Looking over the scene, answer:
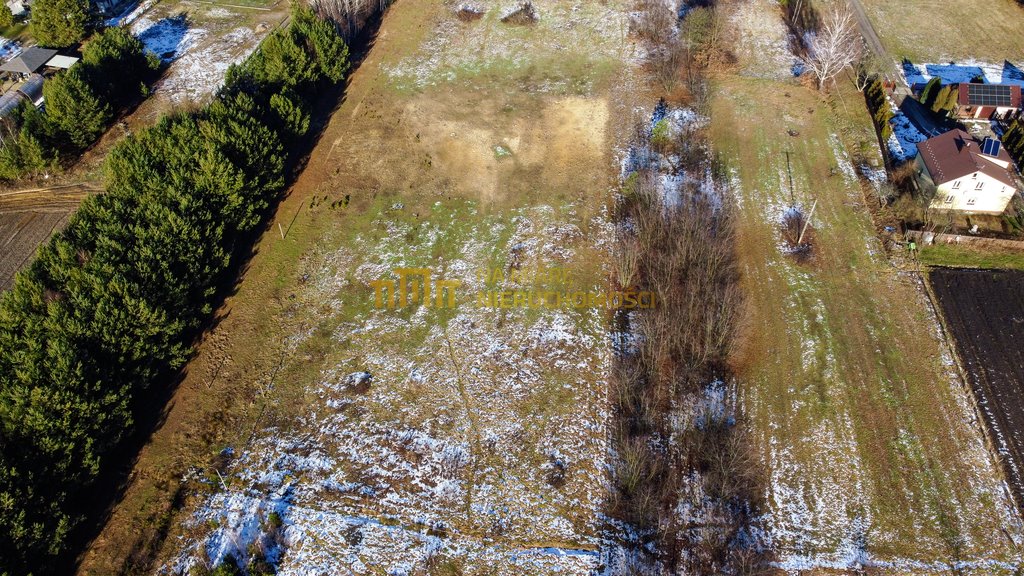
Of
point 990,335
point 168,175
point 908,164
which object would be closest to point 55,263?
point 168,175

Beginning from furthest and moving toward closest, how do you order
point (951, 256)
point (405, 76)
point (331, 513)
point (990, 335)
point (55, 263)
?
point (405, 76)
point (951, 256)
point (990, 335)
point (55, 263)
point (331, 513)

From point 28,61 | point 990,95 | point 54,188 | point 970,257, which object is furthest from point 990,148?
point 28,61

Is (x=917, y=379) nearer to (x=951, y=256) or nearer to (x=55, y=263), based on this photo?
(x=951, y=256)

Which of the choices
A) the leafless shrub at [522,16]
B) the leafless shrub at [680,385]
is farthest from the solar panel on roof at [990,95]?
the leafless shrub at [522,16]

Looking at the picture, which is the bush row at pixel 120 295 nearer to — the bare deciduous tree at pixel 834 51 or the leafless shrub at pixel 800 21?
the bare deciduous tree at pixel 834 51

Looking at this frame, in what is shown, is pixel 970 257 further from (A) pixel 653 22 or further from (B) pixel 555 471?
(A) pixel 653 22

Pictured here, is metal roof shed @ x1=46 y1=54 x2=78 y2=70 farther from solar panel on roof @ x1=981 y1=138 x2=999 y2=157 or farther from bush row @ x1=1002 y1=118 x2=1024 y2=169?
bush row @ x1=1002 y1=118 x2=1024 y2=169

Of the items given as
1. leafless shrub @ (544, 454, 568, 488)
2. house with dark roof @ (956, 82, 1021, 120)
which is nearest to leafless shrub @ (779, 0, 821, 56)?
house with dark roof @ (956, 82, 1021, 120)
